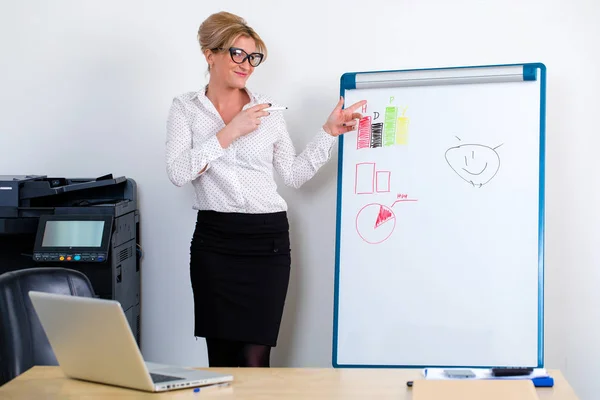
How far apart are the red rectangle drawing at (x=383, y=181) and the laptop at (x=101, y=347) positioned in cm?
140

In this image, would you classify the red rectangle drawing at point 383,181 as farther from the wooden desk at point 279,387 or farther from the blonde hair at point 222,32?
the wooden desk at point 279,387

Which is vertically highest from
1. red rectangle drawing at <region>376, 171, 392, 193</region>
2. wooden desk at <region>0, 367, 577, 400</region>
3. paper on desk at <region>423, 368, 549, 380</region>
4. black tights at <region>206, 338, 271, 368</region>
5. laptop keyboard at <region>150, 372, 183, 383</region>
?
red rectangle drawing at <region>376, 171, 392, 193</region>

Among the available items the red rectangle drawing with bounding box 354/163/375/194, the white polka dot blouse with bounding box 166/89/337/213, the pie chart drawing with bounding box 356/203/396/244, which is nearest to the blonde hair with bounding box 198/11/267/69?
the white polka dot blouse with bounding box 166/89/337/213

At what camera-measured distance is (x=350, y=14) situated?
134 inches

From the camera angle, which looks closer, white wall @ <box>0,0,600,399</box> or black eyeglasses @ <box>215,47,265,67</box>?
black eyeglasses @ <box>215,47,265,67</box>

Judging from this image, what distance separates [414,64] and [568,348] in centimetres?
137

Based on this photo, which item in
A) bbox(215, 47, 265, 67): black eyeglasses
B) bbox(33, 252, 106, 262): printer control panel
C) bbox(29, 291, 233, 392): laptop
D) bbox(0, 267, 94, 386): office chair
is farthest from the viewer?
bbox(33, 252, 106, 262): printer control panel

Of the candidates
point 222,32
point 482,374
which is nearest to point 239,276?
point 222,32

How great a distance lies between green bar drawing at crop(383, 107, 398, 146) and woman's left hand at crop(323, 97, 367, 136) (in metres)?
0.11

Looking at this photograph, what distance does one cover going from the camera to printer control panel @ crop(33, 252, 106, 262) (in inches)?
124

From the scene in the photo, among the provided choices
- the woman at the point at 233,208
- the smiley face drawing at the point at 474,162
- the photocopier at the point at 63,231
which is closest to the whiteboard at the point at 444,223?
the smiley face drawing at the point at 474,162

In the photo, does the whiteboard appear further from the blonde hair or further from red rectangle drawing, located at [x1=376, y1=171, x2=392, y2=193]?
the blonde hair

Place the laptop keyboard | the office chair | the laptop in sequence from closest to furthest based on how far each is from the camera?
the laptop
the laptop keyboard
the office chair

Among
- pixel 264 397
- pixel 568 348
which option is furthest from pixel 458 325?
pixel 264 397
